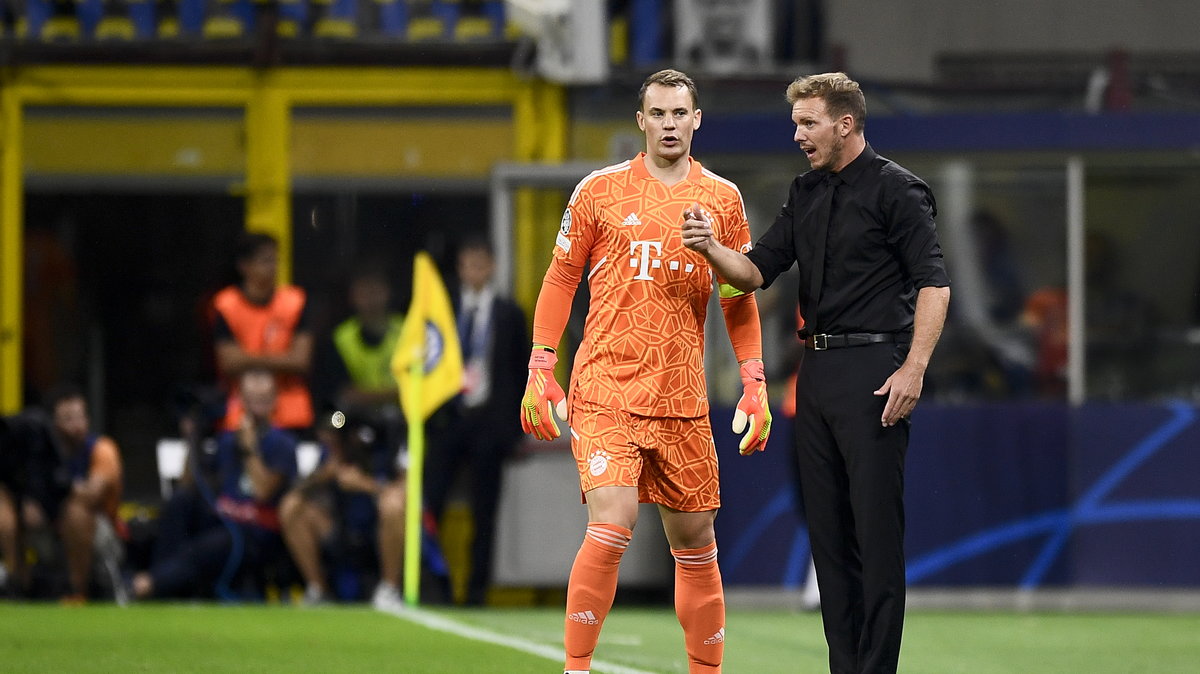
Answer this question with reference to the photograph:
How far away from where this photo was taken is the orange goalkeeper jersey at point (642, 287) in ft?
21.0

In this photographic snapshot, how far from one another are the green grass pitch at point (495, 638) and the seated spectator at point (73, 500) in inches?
25.1

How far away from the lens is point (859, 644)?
6.31 metres

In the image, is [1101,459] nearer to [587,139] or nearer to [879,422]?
[587,139]

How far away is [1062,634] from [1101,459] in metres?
2.13

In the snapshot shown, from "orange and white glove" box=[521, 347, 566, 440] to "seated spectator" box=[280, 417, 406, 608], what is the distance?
555cm

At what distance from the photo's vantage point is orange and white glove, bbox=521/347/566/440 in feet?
21.2

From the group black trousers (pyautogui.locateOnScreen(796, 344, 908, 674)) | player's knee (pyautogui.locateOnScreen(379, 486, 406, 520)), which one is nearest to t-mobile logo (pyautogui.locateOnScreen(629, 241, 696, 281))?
black trousers (pyautogui.locateOnScreen(796, 344, 908, 674))

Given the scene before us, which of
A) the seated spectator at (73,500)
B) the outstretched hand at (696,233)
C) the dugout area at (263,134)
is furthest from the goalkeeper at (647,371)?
the dugout area at (263,134)

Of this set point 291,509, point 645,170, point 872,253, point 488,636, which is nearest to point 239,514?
point 291,509

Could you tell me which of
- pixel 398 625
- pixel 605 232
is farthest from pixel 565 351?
pixel 605 232

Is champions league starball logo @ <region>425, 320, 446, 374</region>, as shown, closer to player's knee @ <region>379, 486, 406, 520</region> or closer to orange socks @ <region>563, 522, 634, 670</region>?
player's knee @ <region>379, 486, 406, 520</region>

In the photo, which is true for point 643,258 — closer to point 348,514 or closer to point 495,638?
point 495,638

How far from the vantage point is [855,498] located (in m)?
6.28

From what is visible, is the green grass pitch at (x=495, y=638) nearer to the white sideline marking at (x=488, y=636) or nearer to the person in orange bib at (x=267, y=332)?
the white sideline marking at (x=488, y=636)
